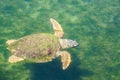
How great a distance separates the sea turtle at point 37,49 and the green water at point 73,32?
157 millimetres

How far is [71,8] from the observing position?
11.0m

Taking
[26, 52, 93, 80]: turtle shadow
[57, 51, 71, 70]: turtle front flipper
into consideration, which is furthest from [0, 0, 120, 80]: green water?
[57, 51, 71, 70]: turtle front flipper

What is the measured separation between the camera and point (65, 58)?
844 cm

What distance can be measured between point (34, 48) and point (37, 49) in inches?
3.3

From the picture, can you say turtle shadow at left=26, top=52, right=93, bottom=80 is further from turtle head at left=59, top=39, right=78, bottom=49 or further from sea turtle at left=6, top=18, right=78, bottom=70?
turtle head at left=59, top=39, right=78, bottom=49

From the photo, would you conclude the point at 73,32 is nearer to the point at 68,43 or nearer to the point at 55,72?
the point at 68,43

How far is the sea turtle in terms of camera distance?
841cm

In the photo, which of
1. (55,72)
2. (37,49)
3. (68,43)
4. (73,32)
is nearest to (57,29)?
(73,32)

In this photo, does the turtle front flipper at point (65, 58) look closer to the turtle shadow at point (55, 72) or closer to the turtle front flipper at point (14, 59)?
the turtle shadow at point (55, 72)

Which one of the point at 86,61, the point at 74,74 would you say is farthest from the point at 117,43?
the point at 74,74

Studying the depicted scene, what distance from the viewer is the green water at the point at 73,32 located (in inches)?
319

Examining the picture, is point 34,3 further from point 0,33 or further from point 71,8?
point 0,33

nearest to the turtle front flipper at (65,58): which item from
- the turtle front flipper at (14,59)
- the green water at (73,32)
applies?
the green water at (73,32)

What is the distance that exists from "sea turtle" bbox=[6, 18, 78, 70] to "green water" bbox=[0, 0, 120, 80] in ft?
0.52
